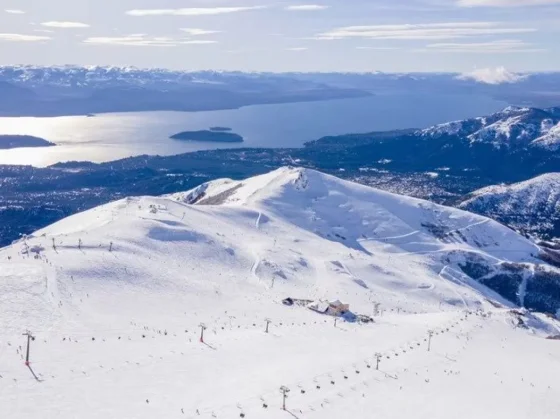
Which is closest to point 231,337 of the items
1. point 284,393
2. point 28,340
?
point 284,393

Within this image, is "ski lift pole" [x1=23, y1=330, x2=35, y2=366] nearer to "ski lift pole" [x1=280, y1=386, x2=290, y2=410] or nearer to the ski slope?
the ski slope

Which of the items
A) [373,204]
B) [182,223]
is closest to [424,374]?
[182,223]

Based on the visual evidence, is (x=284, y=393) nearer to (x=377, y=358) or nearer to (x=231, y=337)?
(x=377, y=358)

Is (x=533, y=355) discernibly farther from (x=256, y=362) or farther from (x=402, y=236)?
(x=402, y=236)

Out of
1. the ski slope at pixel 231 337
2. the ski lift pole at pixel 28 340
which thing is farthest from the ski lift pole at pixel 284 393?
the ski lift pole at pixel 28 340

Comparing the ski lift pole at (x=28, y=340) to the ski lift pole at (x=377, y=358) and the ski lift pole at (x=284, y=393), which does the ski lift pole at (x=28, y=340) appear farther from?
the ski lift pole at (x=377, y=358)

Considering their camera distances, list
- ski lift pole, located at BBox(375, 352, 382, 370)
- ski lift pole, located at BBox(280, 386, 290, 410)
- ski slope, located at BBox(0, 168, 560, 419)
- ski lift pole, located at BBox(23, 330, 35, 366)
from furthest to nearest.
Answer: ski lift pole, located at BBox(375, 352, 382, 370)
ski lift pole, located at BBox(23, 330, 35, 366)
ski slope, located at BBox(0, 168, 560, 419)
ski lift pole, located at BBox(280, 386, 290, 410)

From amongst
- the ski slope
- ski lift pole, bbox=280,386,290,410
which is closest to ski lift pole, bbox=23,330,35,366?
the ski slope

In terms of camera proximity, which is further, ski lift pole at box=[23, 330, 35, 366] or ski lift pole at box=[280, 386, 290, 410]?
ski lift pole at box=[23, 330, 35, 366]

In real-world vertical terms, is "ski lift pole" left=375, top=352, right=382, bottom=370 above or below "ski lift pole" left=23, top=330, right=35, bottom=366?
below
